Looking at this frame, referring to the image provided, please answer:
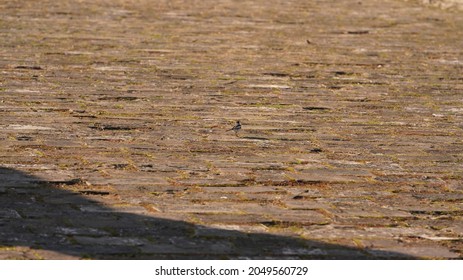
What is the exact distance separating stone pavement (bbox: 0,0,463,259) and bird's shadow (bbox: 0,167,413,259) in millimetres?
12

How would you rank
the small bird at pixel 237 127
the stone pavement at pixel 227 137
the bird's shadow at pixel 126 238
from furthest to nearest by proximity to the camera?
1. the small bird at pixel 237 127
2. the stone pavement at pixel 227 137
3. the bird's shadow at pixel 126 238

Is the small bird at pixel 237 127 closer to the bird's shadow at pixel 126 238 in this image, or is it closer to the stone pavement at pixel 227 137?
the stone pavement at pixel 227 137

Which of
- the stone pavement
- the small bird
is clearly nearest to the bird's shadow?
the stone pavement

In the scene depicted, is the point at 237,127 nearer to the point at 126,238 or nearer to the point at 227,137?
the point at 227,137

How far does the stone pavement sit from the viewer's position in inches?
183

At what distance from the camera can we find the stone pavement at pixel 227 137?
183 inches

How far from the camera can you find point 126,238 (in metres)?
4.52

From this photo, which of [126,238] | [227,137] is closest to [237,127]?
[227,137]

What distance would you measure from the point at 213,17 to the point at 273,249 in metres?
6.59

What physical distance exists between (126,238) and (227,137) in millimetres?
1918

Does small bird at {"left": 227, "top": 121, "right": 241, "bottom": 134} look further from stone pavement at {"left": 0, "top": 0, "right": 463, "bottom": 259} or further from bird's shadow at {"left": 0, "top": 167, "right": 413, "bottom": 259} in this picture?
bird's shadow at {"left": 0, "top": 167, "right": 413, "bottom": 259}

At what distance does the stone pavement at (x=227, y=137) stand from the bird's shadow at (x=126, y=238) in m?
0.01

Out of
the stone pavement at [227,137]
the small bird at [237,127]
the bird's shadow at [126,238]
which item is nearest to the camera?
the bird's shadow at [126,238]

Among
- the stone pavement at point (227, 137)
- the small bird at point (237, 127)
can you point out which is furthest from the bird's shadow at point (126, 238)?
the small bird at point (237, 127)
